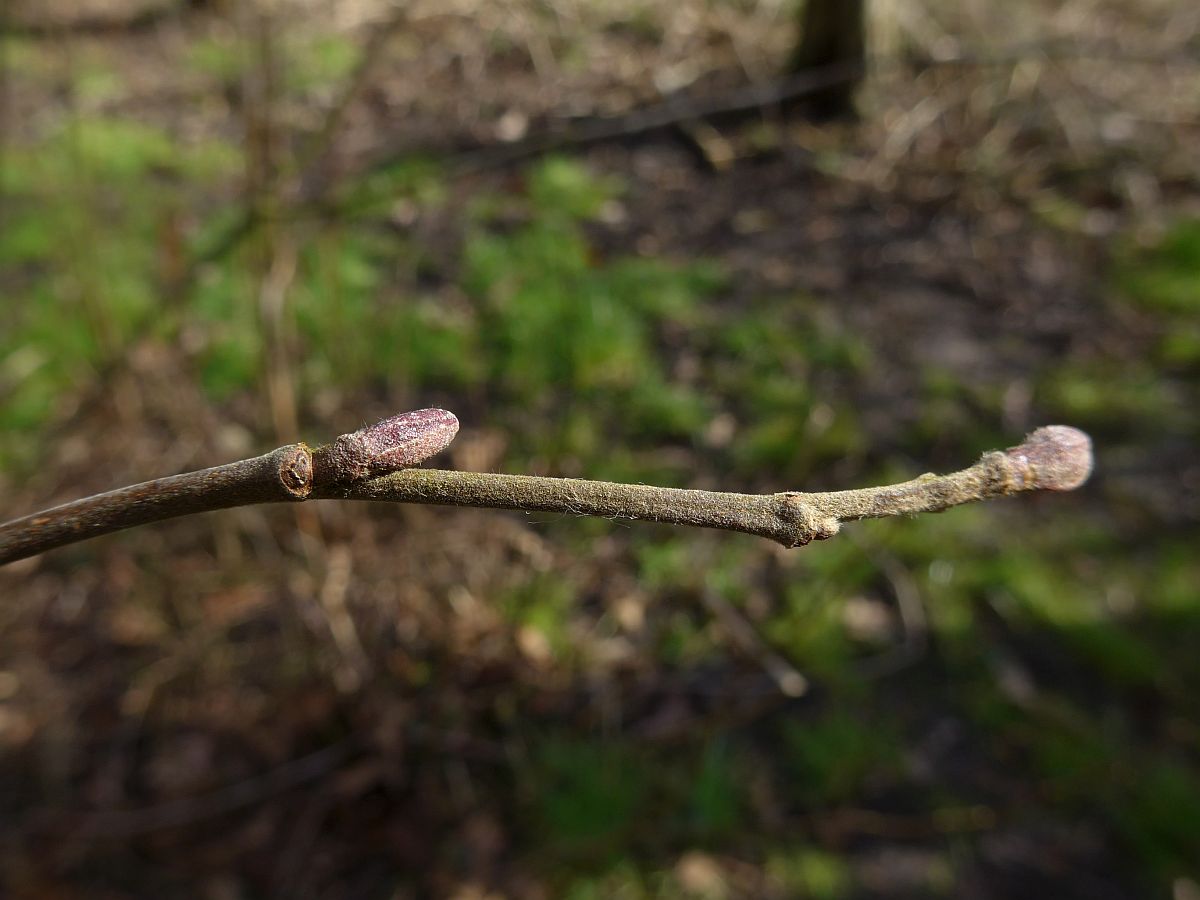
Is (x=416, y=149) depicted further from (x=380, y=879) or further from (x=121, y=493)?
(x=121, y=493)

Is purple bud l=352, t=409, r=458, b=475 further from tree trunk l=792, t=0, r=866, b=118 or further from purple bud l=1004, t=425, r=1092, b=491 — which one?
tree trunk l=792, t=0, r=866, b=118

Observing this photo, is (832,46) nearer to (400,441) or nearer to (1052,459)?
(1052,459)

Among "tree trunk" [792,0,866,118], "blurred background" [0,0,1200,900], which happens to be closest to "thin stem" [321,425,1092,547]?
"blurred background" [0,0,1200,900]

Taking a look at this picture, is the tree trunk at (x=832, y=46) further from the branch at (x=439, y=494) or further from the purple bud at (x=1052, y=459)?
the branch at (x=439, y=494)

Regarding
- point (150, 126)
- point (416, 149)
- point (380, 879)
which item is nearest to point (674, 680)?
point (380, 879)

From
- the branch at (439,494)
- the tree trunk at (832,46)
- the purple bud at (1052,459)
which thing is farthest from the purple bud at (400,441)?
the tree trunk at (832,46)
